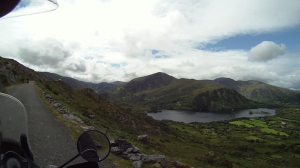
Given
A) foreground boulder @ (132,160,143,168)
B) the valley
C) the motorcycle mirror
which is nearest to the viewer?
the motorcycle mirror

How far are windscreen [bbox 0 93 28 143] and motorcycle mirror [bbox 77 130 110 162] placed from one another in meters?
0.91

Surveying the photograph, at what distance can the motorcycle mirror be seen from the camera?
2973 mm

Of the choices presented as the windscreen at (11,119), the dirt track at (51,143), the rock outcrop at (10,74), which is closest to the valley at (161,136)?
the rock outcrop at (10,74)

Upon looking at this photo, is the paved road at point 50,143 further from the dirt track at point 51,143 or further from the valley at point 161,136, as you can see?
the valley at point 161,136

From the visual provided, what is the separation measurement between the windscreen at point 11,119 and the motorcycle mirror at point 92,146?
91 cm

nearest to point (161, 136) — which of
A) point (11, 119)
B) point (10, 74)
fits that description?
point (10, 74)

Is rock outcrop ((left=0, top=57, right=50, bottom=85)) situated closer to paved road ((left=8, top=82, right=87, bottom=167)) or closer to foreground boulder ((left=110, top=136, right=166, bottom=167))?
paved road ((left=8, top=82, right=87, bottom=167))

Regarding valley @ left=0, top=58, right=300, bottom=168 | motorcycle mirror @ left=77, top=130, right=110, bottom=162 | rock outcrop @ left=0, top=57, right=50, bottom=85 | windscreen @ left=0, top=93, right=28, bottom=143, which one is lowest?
valley @ left=0, top=58, right=300, bottom=168

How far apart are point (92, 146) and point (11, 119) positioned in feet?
4.28

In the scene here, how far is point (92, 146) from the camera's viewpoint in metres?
3.11

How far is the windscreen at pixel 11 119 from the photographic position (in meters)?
2.22

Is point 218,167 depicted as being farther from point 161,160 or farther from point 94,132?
point 94,132

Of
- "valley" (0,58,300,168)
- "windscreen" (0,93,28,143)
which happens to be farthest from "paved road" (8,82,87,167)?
"windscreen" (0,93,28,143)

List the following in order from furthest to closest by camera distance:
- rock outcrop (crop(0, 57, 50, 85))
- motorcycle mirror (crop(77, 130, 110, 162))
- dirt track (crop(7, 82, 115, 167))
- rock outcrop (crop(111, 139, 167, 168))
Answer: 1. rock outcrop (crop(0, 57, 50, 85))
2. rock outcrop (crop(111, 139, 167, 168))
3. dirt track (crop(7, 82, 115, 167))
4. motorcycle mirror (crop(77, 130, 110, 162))
